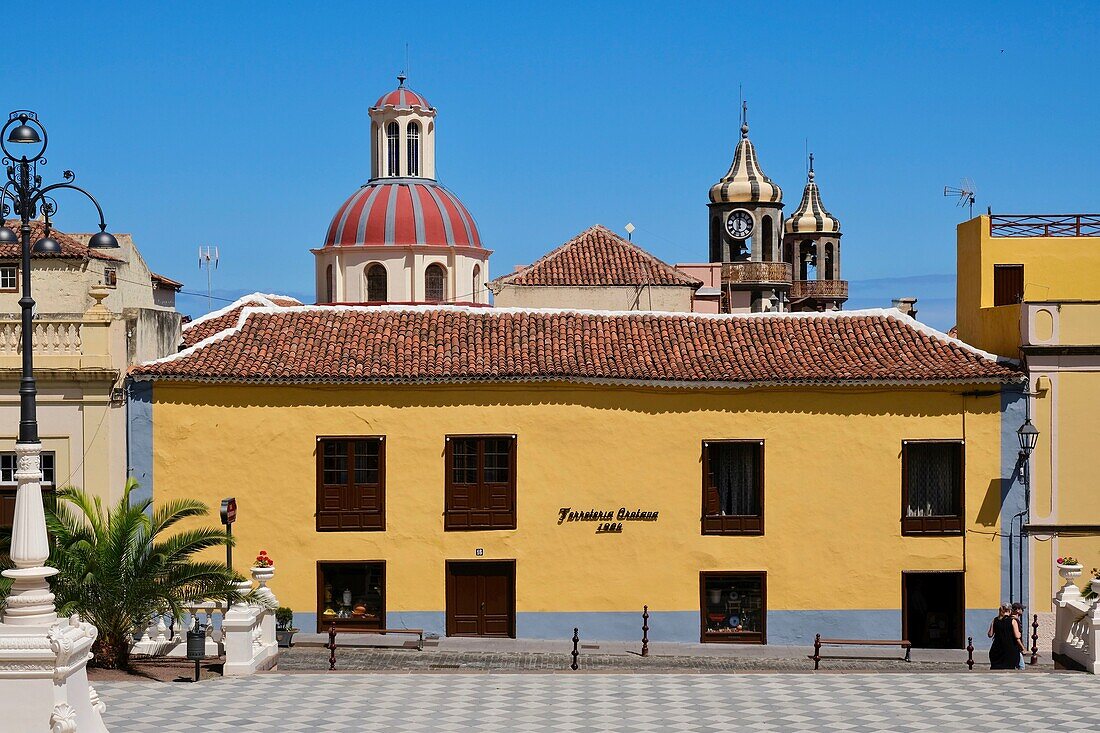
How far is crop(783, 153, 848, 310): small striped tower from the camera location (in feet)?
262

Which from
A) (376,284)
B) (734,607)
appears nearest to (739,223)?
(376,284)

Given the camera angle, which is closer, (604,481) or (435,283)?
(604,481)

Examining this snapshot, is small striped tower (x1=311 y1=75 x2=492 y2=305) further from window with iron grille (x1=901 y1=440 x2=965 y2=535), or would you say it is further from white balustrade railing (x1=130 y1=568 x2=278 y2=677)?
white balustrade railing (x1=130 y1=568 x2=278 y2=677)

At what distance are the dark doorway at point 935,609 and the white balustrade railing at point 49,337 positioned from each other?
15230mm

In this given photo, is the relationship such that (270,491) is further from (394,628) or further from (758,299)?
(758,299)

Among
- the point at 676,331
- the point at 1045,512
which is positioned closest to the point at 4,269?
the point at 676,331

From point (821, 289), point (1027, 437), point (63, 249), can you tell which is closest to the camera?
point (1027, 437)

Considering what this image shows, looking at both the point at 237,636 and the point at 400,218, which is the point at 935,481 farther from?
the point at 400,218

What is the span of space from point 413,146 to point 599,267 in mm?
11682

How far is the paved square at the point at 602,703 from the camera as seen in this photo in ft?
56.3

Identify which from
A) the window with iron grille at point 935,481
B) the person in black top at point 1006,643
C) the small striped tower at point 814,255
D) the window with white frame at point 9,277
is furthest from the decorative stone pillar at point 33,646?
the small striped tower at point 814,255

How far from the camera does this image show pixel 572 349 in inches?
1141

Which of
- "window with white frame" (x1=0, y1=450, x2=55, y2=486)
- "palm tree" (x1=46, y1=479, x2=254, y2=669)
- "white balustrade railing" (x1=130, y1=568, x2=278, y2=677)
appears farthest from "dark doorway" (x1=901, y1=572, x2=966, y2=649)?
"window with white frame" (x1=0, y1=450, x2=55, y2=486)

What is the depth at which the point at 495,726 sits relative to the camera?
1716cm
